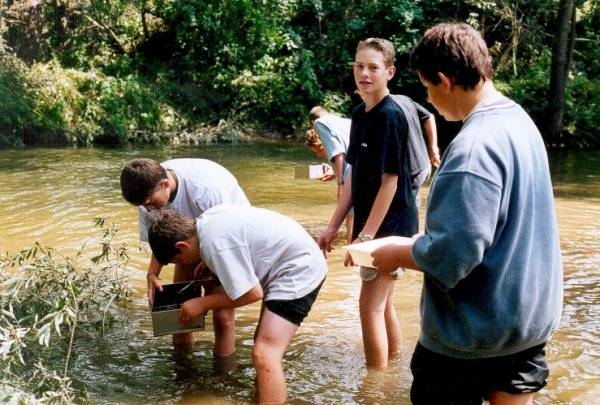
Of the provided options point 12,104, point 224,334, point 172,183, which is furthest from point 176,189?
point 12,104

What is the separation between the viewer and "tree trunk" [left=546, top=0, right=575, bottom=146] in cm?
1817

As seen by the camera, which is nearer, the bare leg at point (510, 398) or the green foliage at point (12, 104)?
the bare leg at point (510, 398)

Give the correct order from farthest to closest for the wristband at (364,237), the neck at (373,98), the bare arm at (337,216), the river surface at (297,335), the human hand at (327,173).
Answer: the human hand at (327,173)
the bare arm at (337,216)
the river surface at (297,335)
the neck at (373,98)
the wristband at (364,237)

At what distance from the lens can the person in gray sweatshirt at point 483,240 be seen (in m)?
2.21

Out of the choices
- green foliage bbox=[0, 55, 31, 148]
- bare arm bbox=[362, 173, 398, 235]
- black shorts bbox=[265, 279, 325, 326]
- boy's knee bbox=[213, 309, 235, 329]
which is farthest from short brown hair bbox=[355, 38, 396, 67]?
green foliage bbox=[0, 55, 31, 148]

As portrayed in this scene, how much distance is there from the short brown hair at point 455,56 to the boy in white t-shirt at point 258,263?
58.5 inches

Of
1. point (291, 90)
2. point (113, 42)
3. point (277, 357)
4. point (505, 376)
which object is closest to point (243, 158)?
point (291, 90)

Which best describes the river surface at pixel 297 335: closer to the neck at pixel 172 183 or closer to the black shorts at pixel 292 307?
the black shorts at pixel 292 307

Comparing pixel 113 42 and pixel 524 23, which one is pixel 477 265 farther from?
pixel 113 42

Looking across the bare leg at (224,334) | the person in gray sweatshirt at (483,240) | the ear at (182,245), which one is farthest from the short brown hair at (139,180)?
the person in gray sweatshirt at (483,240)

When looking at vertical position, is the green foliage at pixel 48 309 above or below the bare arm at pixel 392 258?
below

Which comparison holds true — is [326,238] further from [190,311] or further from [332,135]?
[332,135]

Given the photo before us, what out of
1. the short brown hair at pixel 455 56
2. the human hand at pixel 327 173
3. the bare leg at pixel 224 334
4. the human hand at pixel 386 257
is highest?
the short brown hair at pixel 455 56

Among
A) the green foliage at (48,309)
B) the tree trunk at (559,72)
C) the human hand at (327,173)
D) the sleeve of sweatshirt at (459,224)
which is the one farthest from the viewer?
the tree trunk at (559,72)
